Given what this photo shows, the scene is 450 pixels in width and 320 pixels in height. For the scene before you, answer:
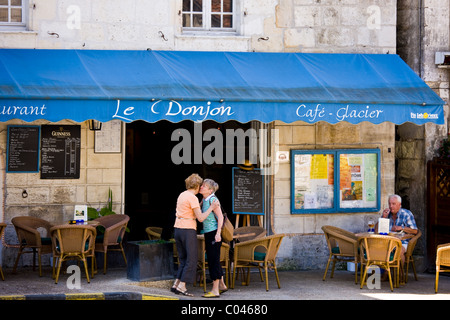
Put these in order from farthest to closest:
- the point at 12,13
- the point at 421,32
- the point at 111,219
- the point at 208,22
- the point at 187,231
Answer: the point at 421,32 < the point at 208,22 < the point at 12,13 < the point at 111,219 < the point at 187,231

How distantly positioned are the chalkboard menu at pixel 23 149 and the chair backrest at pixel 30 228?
85 centimetres

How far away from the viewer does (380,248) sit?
10.5m

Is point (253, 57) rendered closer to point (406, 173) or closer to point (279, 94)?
point (279, 94)

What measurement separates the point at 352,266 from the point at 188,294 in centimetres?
358

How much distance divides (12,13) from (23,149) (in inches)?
88.3

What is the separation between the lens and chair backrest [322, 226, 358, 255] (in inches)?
429

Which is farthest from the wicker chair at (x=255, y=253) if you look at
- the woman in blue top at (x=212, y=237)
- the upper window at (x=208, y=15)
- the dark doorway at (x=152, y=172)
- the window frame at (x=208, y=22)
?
the dark doorway at (x=152, y=172)

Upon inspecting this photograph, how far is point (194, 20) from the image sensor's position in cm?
1231

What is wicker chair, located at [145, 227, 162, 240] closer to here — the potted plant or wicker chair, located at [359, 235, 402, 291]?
the potted plant

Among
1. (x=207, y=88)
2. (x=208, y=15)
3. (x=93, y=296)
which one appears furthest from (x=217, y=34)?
(x=93, y=296)

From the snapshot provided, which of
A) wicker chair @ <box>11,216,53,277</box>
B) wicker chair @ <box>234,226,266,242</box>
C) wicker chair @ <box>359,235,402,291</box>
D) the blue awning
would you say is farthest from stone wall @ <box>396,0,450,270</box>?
wicker chair @ <box>11,216,53,277</box>

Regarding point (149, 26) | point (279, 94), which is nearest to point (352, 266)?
point (279, 94)

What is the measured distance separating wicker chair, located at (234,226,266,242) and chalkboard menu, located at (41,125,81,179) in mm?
2808

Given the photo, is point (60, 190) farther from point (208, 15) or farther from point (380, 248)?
point (380, 248)
